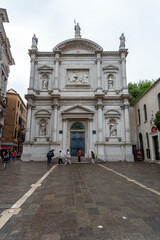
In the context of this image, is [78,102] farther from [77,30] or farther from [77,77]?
[77,30]

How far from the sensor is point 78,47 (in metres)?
24.5

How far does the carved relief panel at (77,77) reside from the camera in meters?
23.5

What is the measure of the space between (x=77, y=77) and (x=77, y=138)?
9065 millimetres

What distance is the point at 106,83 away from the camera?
23250 mm

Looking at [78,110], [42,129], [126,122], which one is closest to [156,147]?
[126,122]

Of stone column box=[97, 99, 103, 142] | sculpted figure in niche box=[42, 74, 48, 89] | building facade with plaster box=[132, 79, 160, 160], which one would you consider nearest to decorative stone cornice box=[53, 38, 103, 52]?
sculpted figure in niche box=[42, 74, 48, 89]

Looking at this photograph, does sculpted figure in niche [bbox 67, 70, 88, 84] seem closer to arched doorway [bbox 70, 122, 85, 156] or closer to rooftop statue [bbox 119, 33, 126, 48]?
arched doorway [bbox 70, 122, 85, 156]

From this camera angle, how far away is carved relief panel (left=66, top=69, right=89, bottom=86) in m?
23.5

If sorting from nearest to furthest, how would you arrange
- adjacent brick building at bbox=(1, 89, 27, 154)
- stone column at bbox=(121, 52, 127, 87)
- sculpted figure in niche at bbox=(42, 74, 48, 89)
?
stone column at bbox=(121, 52, 127, 87) < sculpted figure in niche at bbox=(42, 74, 48, 89) < adjacent brick building at bbox=(1, 89, 27, 154)

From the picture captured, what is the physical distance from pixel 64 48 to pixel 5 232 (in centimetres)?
2523

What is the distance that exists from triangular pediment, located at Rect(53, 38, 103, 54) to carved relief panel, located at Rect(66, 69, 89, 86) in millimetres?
3035

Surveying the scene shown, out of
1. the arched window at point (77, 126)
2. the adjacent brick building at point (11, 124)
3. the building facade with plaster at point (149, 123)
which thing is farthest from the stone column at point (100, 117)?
the adjacent brick building at point (11, 124)

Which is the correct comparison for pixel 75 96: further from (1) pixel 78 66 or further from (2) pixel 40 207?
(2) pixel 40 207

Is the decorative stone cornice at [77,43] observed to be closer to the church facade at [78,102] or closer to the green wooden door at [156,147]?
the church facade at [78,102]
